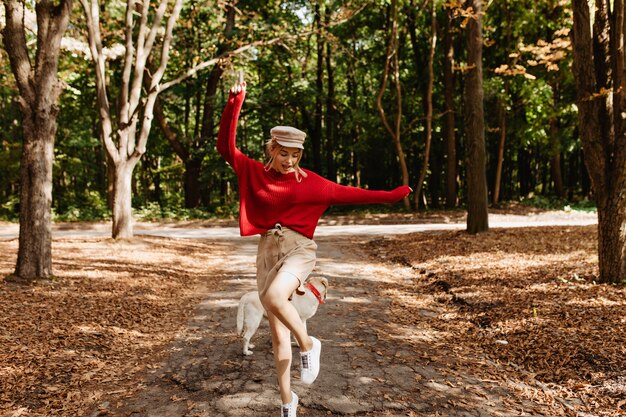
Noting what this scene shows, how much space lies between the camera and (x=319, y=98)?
1007 inches

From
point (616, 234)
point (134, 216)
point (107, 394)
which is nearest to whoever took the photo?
point (107, 394)

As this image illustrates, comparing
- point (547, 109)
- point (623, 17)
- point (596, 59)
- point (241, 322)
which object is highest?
point (547, 109)

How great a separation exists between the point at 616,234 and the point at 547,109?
18.2 m

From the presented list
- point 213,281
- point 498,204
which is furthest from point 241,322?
point 498,204

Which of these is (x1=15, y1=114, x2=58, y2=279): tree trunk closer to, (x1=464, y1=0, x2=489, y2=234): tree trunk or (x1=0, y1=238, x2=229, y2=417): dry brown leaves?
(x1=0, y1=238, x2=229, y2=417): dry brown leaves

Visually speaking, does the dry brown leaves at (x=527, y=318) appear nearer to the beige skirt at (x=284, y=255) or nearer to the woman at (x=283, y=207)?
the woman at (x=283, y=207)

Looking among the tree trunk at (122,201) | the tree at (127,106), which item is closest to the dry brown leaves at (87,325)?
the tree trunk at (122,201)

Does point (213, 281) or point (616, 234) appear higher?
point (616, 234)

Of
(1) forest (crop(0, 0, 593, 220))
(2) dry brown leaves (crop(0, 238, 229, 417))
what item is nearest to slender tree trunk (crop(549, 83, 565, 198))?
(1) forest (crop(0, 0, 593, 220))

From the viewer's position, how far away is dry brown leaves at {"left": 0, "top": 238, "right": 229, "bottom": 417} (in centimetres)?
428

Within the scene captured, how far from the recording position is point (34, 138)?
26.5 feet

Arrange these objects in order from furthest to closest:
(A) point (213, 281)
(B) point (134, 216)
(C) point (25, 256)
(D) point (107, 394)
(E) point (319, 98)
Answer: (E) point (319, 98) → (B) point (134, 216) → (A) point (213, 281) → (C) point (25, 256) → (D) point (107, 394)

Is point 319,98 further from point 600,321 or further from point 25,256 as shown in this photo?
point 600,321

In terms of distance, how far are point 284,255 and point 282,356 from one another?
0.72 meters
